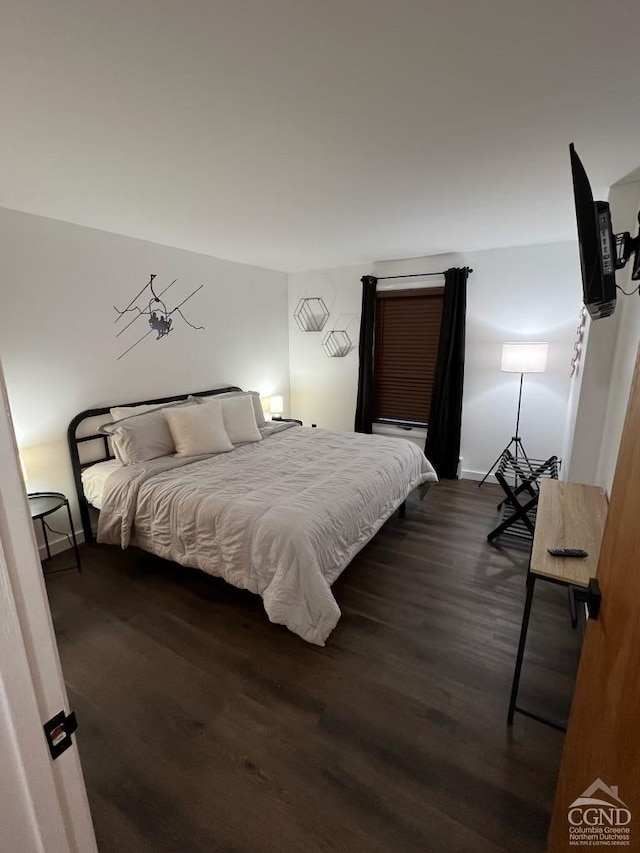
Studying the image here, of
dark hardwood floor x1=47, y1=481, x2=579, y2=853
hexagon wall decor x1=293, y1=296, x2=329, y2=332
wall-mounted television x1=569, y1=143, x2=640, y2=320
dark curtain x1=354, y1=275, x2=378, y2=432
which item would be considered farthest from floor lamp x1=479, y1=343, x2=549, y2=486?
hexagon wall decor x1=293, y1=296, x2=329, y2=332

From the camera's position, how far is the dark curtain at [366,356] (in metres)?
4.55

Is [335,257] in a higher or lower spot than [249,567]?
higher

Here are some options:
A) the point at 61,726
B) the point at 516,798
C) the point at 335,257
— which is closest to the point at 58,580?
the point at 61,726

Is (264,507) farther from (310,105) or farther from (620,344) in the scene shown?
(620,344)

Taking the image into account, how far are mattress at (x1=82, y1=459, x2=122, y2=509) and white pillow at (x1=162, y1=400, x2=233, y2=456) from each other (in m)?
0.50

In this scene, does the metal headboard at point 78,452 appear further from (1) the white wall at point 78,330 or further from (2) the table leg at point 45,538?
(2) the table leg at point 45,538

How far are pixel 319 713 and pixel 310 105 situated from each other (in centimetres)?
253

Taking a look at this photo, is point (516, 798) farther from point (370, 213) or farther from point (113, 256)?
point (113, 256)

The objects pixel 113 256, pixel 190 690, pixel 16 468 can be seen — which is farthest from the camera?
pixel 113 256

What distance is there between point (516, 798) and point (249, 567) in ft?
4.66

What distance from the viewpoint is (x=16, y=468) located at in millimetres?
561

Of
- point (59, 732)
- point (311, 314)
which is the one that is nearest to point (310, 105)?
point (59, 732)

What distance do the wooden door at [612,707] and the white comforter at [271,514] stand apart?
1.14m

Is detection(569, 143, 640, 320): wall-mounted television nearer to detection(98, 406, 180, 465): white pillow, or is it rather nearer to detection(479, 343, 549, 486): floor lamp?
detection(479, 343, 549, 486): floor lamp
